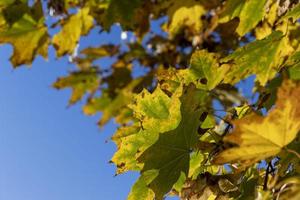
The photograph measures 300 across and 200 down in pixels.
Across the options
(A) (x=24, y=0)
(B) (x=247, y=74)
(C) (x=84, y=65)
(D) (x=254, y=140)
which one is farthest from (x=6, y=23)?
(C) (x=84, y=65)

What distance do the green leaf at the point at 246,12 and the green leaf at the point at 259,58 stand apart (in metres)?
0.17

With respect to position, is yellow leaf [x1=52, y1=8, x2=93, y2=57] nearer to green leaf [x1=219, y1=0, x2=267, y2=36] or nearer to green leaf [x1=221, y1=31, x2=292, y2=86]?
green leaf [x1=219, y1=0, x2=267, y2=36]

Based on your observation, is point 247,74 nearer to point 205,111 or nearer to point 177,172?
point 205,111

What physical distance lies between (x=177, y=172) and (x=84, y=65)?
304cm

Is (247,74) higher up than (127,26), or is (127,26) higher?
(127,26)

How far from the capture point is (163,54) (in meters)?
3.88

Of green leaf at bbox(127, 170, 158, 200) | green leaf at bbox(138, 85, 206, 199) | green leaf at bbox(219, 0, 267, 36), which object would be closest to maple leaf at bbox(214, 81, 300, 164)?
green leaf at bbox(138, 85, 206, 199)

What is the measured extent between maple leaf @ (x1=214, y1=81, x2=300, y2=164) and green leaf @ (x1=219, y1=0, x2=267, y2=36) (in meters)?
0.87

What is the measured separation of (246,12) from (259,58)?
27cm

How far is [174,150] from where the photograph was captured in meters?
0.86

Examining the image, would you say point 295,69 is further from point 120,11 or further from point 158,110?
point 120,11

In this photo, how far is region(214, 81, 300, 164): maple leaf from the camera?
539 millimetres


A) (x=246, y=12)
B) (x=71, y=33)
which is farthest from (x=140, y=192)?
(x=71, y=33)

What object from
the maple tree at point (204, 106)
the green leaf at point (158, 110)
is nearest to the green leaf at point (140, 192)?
the maple tree at point (204, 106)
